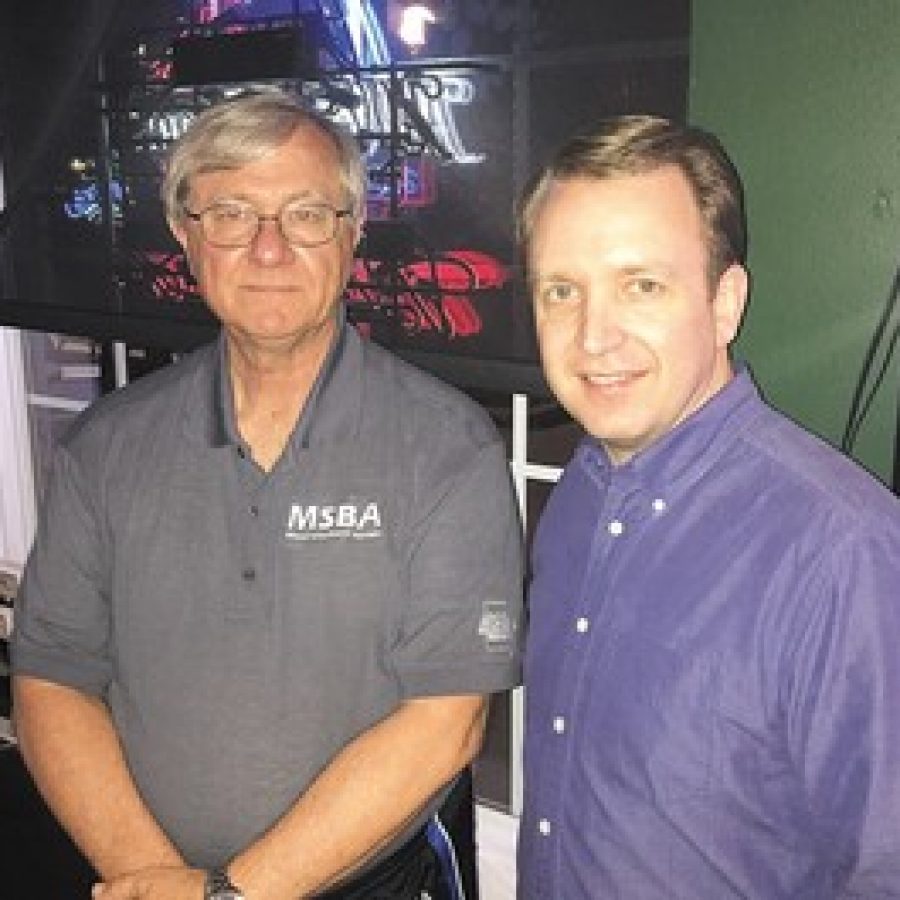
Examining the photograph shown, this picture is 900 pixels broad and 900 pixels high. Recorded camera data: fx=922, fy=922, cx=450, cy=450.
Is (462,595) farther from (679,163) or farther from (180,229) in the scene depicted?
(180,229)

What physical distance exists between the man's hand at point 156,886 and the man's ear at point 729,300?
1242 mm

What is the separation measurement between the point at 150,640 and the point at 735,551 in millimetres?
1068

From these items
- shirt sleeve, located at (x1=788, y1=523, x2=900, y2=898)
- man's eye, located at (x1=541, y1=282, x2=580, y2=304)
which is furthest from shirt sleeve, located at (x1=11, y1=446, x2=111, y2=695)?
shirt sleeve, located at (x1=788, y1=523, x2=900, y2=898)

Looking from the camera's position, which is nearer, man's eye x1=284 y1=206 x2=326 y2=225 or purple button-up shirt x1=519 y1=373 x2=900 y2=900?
purple button-up shirt x1=519 y1=373 x2=900 y2=900

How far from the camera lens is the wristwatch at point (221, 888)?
154cm

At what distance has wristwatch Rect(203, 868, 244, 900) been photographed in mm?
1540

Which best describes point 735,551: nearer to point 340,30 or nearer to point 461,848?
point 461,848

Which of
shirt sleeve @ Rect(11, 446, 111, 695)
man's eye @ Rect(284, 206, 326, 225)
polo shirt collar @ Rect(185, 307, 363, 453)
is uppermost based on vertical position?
man's eye @ Rect(284, 206, 326, 225)

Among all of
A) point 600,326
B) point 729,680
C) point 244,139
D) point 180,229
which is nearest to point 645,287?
point 600,326

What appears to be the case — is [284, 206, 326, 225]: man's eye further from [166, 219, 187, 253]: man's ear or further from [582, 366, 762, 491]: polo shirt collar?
[582, 366, 762, 491]: polo shirt collar

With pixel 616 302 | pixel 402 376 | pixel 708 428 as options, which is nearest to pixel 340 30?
pixel 402 376

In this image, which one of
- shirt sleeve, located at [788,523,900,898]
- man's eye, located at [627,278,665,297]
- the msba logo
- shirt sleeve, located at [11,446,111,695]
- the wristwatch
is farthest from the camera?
shirt sleeve, located at [11,446,111,695]

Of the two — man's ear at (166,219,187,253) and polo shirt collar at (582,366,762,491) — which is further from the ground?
man's ear at (166,219,187,253)

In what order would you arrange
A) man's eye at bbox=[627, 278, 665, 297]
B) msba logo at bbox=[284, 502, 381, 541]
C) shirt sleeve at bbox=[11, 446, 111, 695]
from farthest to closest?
shirt sleeve at bbox=[11, 446, 111, 695]
msba logo at bbox=[284, 502, 381, 541]
man's eye at bbox=[627, 278, 665, 297]
